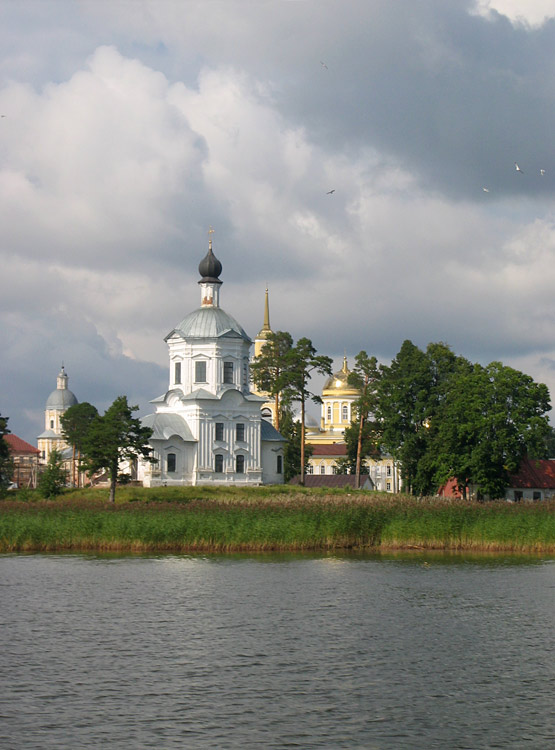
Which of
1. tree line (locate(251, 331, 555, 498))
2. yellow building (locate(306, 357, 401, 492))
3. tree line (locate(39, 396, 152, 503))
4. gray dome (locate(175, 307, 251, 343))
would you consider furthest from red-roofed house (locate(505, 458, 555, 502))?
yellow building (locate(306, 357, 401, 492))

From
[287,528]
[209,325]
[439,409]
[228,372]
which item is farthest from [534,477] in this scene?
[287,528]

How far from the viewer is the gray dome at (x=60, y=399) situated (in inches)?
7456

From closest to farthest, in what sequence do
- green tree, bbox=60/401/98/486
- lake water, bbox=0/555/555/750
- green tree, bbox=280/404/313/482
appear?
lake water, bbox=0/555/555/750 < green tree, bbox=280/404/313/482 < green tree, bbox=60/401/98/486

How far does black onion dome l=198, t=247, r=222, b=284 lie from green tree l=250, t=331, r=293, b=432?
7425mm

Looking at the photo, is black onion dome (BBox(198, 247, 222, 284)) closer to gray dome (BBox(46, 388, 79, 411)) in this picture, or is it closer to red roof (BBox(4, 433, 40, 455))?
red roof (BBox(4, 433, 40, 455))

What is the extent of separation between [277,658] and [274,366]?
67317 mm

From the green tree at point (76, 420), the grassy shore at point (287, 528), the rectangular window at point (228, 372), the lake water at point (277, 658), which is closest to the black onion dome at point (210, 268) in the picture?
the rectangular window at point (228, 372)

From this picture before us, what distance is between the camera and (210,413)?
80.9 metres

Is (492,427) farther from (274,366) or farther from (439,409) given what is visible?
(274,366)

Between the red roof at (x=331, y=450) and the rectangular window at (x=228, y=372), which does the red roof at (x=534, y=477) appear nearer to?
the rectangular window at (x=228, y=372)

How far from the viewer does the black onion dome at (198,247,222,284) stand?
85.2 m

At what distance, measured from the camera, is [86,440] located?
70.3 metres

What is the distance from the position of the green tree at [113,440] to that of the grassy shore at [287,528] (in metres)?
26.0

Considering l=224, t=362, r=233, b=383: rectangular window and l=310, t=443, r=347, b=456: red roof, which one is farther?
l=310, t=443, r=347, b=456: red roof
